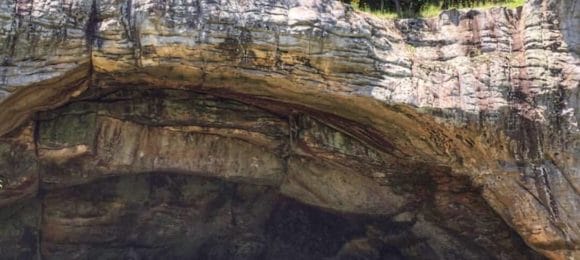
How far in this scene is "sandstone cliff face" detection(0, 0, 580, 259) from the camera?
918 centimetres

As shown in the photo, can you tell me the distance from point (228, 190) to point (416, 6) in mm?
4940

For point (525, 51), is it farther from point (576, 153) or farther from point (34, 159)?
point (34, 159)

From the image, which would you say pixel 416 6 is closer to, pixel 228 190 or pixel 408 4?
pixel 408 4

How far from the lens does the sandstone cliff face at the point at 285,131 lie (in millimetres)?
9180

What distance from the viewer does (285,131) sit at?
1095 centimetres

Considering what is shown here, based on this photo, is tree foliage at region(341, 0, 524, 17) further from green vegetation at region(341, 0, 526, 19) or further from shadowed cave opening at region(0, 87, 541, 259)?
shadowed cave opening at region(0, 87, 541, 259)

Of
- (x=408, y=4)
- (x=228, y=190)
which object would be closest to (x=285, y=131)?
(x=228, y=190)

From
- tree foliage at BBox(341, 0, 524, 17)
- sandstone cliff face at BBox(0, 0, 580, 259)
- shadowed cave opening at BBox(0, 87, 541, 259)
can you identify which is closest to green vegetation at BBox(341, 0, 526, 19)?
tree foliage at BBox(341, 0, 524, 17)

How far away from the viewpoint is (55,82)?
912 centimetres

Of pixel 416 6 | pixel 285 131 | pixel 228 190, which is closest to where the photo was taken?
pixel 285 131

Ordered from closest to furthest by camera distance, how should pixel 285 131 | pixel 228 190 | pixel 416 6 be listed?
pixel 285 131 < pixel 228 190 < pixel 416 6

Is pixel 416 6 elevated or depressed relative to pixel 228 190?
elevated

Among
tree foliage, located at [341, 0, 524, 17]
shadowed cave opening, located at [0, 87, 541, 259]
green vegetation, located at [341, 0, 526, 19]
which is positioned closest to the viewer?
green vegetation, located at [341, 0, 526, 19]

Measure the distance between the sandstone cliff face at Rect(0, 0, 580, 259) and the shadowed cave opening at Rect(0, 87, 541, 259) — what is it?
33 mm
